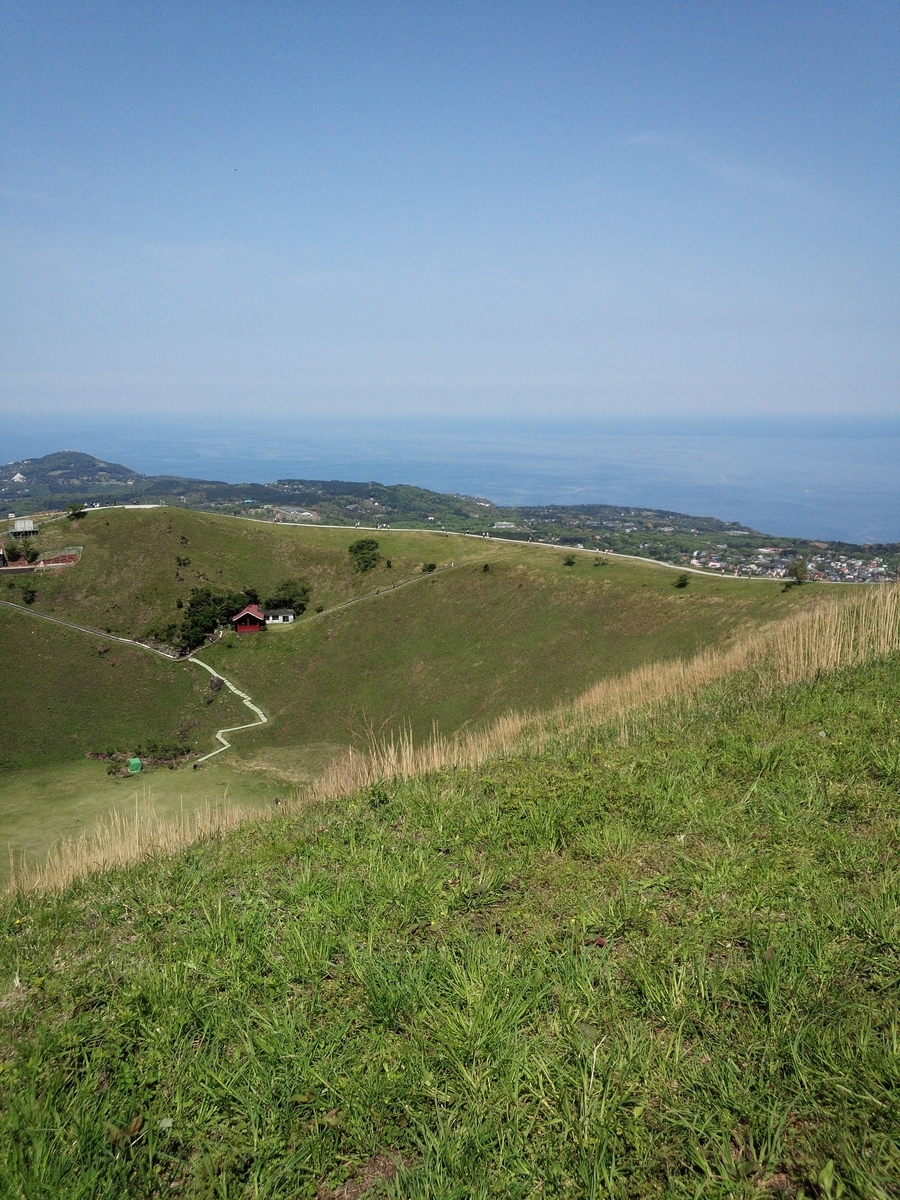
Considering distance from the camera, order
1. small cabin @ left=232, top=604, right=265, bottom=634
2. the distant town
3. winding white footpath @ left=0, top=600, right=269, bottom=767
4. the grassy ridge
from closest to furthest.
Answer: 1. the grassy ridge
2. winding white footpath @ left=0, top=600, right=269, bottom=767
3. small cabin @ left=232, top=604, right=265, bottom=634
4. the distant town

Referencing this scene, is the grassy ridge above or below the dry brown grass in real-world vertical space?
below

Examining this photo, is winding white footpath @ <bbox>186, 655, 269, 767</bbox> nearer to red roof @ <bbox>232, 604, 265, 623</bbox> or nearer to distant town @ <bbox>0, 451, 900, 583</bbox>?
red roof @ <bbox>232, 604, 265, 623</bbox>

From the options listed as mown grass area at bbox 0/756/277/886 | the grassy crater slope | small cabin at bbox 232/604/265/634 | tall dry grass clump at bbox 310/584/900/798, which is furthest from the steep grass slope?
tall dry grass clump at bbox 310/584/900/798

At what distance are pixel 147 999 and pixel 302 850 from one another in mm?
1696

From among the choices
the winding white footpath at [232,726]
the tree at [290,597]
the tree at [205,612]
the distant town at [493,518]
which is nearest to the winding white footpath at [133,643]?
the winding white footpath at [232,726]

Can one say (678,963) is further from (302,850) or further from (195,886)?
(195,886)

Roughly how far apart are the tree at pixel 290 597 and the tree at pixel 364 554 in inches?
200

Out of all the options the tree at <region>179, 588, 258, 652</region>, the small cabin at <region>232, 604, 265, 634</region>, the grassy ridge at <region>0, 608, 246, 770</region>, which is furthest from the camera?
the small cabin at <region>232, 604, 265, 634</region>

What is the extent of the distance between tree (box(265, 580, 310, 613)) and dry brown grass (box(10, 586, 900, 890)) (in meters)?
47.0

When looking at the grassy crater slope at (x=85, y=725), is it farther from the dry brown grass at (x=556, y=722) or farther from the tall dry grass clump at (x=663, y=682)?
the tall dry grass clump at (x=663, y=682)

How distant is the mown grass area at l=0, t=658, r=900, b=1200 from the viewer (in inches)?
90.5

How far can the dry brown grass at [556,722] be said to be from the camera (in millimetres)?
6137

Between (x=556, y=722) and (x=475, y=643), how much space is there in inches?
1382

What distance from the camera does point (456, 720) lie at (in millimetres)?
36000
